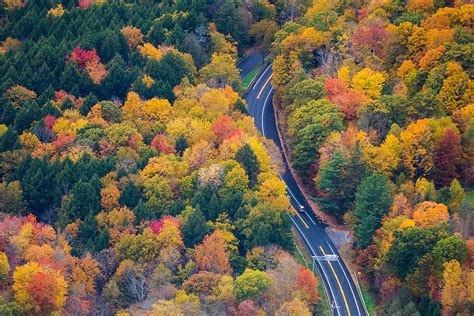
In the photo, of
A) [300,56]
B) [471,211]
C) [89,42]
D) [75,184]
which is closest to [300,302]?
[471,211]

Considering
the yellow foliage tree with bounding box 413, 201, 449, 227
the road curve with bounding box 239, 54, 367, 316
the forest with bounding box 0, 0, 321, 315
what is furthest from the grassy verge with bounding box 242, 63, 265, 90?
the yellow foliage tree with bounding box 413, 201, 449, 227

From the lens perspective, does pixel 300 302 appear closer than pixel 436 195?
Yes

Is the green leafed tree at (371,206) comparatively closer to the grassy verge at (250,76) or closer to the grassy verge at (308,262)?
the grassy verge at (308,262)

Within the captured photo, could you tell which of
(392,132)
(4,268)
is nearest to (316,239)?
(392,132)

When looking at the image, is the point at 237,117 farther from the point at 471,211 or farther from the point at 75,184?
the point at 471,211

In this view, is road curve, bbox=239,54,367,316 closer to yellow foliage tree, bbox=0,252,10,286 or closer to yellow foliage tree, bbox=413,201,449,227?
yellow foliage tree, bbox=413,201,449,227

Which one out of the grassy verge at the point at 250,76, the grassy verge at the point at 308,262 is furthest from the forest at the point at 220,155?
the grassy verge at the point at 250,76
